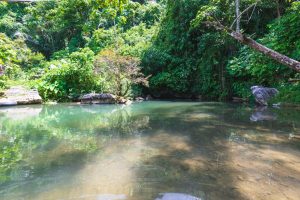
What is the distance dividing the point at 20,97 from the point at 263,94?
11151mm

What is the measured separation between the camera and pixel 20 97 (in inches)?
545

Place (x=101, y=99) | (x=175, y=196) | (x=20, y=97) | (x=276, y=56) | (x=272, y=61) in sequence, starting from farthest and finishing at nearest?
(x=101, y=99) → (x=20, y=97) → (x=272, y=61) → (x=276, y=56) → (x=175, y=196)

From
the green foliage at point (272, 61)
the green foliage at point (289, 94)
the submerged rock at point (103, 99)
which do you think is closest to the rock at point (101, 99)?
the submerged rock at point (103, 99)

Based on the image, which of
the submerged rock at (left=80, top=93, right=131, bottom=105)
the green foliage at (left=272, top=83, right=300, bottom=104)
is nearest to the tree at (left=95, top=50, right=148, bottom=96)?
the submerged rock at (left=80, top=93, right=131, bottom=105)

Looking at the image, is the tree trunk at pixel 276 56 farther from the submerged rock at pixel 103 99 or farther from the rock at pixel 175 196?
the submerged rock at pixel 103 99

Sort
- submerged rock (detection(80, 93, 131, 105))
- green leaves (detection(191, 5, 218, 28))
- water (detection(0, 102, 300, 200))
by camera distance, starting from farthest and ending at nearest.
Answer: submerged rock (detection(80, 93, 131, 105)) → green leaves (detection(191, 5, 218, 28)) → water (detection(0, 102, 300, 200))

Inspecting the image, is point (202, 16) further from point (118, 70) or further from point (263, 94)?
point (118, 70)

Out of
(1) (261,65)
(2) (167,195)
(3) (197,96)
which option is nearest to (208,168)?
(2) (167,195)

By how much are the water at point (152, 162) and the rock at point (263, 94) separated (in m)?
5.17

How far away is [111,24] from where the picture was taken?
27.1m

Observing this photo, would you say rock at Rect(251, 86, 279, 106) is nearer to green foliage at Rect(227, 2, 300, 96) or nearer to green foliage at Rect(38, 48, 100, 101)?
green foliage at Rect(227, 2, 300, 96)

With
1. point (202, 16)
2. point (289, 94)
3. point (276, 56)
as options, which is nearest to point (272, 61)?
point (289, 94)

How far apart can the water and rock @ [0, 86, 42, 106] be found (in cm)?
713

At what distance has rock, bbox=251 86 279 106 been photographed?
12.0m
